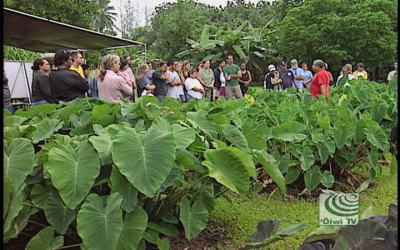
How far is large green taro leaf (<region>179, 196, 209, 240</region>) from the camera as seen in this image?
8.02 ft

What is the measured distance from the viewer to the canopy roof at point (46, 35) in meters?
6.77

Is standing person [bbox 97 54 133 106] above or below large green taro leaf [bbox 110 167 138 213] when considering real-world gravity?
above

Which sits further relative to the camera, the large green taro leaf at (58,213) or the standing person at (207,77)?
the standing person at (207,77)

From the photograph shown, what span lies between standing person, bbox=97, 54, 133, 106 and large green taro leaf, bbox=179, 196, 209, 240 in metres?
2.26

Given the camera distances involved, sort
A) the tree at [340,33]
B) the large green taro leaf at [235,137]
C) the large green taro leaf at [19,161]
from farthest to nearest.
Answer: the tree at [340,33] < the large green taro leaf at [235,137] < the large green taro leaf at [19,161]

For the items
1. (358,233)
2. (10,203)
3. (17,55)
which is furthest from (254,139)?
(17,55)

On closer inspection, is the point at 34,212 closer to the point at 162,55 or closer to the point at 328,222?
the point at 328,222

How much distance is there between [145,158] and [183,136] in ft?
1.30

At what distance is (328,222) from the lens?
162 cm

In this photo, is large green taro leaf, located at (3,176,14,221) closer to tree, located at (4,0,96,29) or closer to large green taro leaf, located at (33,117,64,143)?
large green taro leaf, located at (33,117,64,143)

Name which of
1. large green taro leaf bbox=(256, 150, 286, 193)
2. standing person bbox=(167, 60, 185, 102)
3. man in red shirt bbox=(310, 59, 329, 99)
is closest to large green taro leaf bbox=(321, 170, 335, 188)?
large green taro leaf bbox=(256, 150, 286, 193)

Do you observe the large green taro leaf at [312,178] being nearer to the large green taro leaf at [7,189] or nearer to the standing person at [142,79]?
the large green taro leaf at [7,189]

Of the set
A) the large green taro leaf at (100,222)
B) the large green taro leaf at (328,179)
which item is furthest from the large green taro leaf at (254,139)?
the large green taro leaf at (100,222)

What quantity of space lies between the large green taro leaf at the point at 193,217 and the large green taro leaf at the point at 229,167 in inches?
10.9
